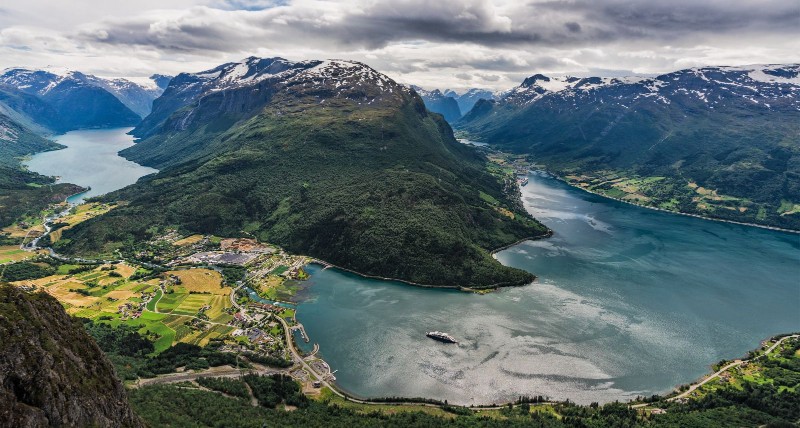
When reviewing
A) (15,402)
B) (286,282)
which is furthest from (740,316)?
(15,402)

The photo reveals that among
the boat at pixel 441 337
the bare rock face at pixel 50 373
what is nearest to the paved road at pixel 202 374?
the boat at pixel 441 337

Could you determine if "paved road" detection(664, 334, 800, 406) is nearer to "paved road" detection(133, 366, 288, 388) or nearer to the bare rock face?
"paved road" detection(133, 366, 288, 388)

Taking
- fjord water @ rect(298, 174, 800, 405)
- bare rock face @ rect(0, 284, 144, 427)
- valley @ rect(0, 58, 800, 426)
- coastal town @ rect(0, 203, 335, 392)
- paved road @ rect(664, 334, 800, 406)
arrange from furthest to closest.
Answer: coastal town @ rect(0, 203, 335, 392)
fjord water @ rect(298, 174, 800, 405)
paved road @ rect(664, 334, 800, 406)
valley @ rect(0, 58, 800, 426)
bare rock face @ rect(0, 284, 144, 427)

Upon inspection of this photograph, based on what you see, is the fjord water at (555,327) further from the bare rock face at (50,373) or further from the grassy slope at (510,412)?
the bare rock face at (50,373)

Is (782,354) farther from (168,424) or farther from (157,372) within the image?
(157,372)

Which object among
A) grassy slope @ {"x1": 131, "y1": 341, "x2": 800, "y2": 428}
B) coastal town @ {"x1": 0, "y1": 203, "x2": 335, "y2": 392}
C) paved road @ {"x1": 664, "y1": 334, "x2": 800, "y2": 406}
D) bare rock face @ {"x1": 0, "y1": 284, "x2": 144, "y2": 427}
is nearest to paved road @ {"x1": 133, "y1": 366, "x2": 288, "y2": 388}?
coastal town @ {"x1": 0, "y1": 203, "x2": 335, "y2": 392}

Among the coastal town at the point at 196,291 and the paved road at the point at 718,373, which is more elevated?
the paved road at the point at 718,373
